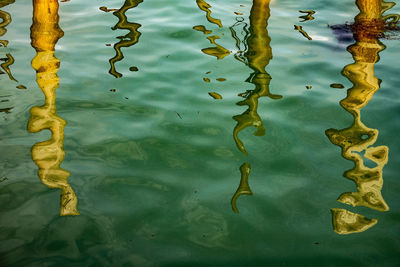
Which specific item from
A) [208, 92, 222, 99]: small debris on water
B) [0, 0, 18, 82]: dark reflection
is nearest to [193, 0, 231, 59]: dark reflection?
[208, 92, 222, 99]: small debris on water

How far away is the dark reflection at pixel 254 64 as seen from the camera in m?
3.17

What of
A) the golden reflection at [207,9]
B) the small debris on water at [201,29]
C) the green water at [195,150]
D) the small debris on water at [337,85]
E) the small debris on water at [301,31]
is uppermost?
the golden reflection at [207,9]

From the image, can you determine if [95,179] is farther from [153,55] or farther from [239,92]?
[153,55]

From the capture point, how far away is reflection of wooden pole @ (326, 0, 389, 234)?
8.07ft

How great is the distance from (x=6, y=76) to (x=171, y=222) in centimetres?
321

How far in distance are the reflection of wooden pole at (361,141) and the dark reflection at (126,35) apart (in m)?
2.88

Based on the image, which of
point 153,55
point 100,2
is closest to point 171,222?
point 153,55

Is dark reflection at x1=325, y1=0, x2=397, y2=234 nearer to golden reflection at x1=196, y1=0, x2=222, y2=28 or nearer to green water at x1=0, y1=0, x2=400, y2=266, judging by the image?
green water at x1=0, y1=0, x2=400, y2=266

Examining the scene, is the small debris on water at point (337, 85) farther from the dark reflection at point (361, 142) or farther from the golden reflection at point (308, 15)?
the golden reflection at point (308, 15)

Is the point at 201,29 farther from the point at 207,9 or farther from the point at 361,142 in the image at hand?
the point at 361,142

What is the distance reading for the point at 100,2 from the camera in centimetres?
643

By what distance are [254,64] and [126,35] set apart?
7.16 feet

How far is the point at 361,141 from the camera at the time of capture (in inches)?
125

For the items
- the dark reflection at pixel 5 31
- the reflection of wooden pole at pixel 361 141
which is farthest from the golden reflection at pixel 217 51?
the dark reflection at pixel 5 31
